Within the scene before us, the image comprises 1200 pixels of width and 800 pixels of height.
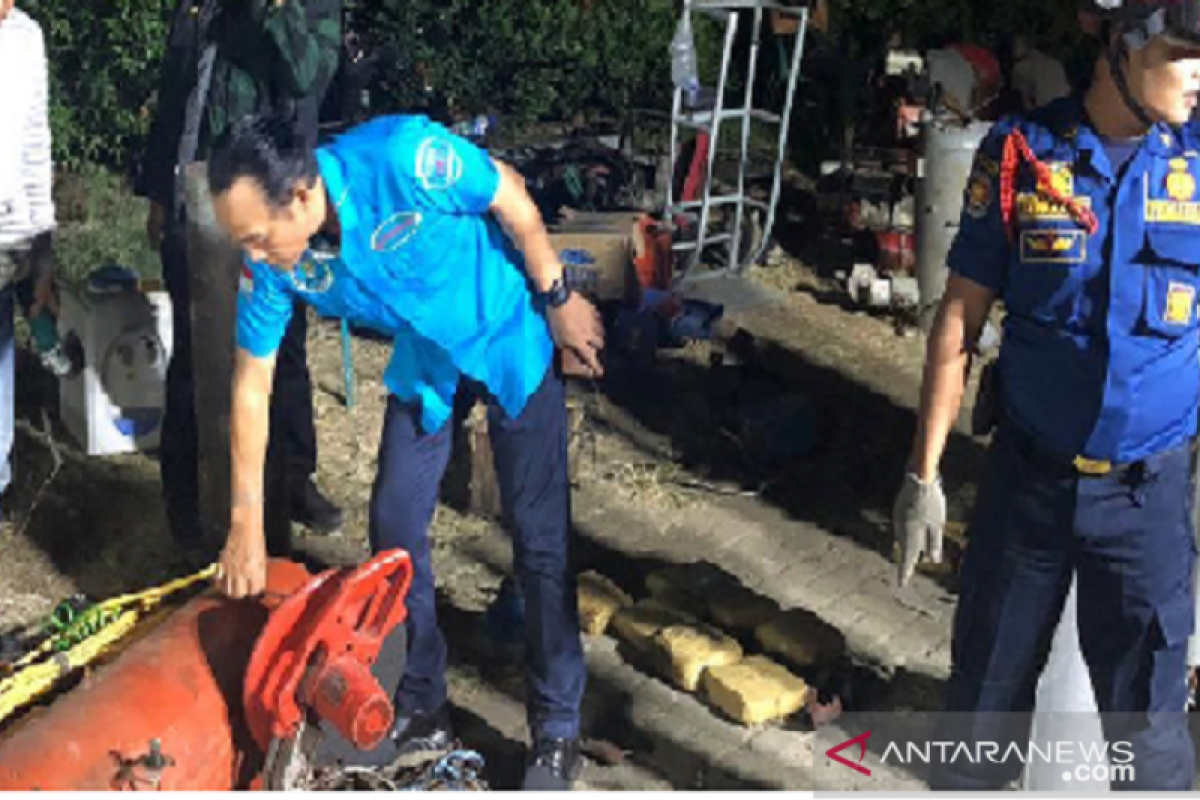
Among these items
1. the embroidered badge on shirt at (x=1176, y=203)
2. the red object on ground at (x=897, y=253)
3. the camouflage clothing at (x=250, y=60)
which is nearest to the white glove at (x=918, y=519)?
the embroidered badge on shirt at (x=1176, y=203)

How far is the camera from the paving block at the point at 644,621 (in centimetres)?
646

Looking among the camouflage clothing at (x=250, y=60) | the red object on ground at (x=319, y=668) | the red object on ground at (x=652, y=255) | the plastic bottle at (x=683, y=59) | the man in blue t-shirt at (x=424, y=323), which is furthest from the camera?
the plastic bottle at (x=683, y=59)

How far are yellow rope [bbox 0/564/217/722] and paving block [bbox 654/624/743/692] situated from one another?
183 centimetres

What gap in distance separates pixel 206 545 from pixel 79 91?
5.67 m

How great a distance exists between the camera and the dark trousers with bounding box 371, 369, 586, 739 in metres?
5.35

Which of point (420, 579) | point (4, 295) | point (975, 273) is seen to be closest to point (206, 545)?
point (4, 295)

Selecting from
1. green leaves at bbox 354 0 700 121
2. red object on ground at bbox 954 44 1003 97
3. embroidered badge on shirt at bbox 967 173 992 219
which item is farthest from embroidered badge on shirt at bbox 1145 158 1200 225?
green leaves at bbox 354 0 700 121

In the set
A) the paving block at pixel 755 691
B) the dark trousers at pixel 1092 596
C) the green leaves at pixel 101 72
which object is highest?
the green leaves at pixel 101 72

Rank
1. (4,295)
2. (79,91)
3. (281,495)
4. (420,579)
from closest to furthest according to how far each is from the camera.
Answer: (420,579) → (4,295) → (281,495) → (79,91)

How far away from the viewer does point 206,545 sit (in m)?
6.90

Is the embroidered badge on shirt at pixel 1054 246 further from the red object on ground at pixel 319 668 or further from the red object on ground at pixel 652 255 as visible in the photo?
the red object on ground at pixel 652 255

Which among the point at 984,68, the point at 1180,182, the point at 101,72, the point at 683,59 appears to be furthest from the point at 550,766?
the point at 101,72

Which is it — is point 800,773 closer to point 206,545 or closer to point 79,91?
point 206,545

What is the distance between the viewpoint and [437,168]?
16.1ft
